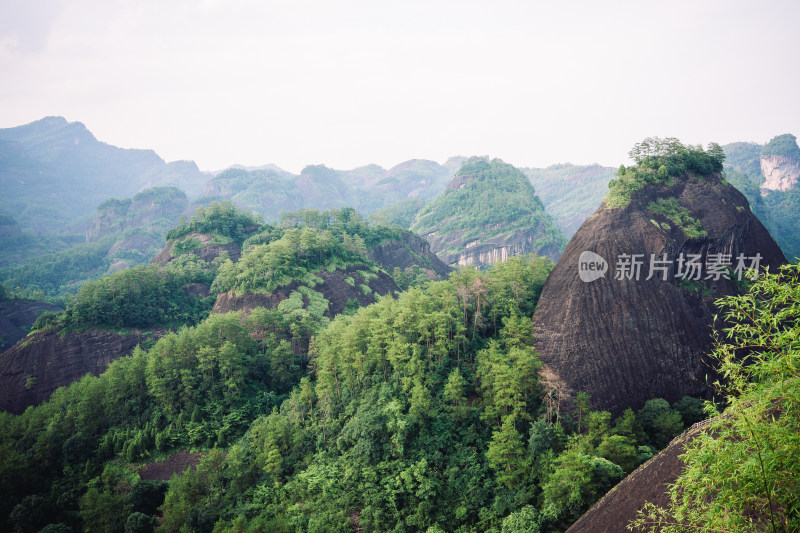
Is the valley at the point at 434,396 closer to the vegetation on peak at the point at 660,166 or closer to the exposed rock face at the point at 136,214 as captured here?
the vegetation on peak at the point at 660,166

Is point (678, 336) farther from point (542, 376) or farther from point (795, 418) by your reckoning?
point (795, 418)

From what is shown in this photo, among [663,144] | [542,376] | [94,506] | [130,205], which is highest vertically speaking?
[130,205]

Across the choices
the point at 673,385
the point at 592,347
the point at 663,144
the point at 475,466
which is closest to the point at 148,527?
the point at 475,466

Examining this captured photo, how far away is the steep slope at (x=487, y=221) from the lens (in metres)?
125

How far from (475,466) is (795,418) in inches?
796

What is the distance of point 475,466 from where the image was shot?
81.9 feet

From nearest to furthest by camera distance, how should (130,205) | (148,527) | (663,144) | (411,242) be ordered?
1. (148,527)
2. (663,144)
3. (411,242)
4. (130,205)

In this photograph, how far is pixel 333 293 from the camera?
2101 inches

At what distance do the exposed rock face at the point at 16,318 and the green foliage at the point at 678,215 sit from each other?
90851 millimetres

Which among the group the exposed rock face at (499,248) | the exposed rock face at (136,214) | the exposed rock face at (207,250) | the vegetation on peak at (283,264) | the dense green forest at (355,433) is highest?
the exposed rock face at (136,214)

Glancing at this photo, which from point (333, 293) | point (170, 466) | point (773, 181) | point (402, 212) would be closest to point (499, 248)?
point (402, 212)

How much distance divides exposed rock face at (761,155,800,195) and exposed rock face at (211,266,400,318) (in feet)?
511

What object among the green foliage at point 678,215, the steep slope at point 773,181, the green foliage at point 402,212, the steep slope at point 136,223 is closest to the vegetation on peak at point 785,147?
the steep slope at point 773,181

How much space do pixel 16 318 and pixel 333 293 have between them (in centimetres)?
6103
